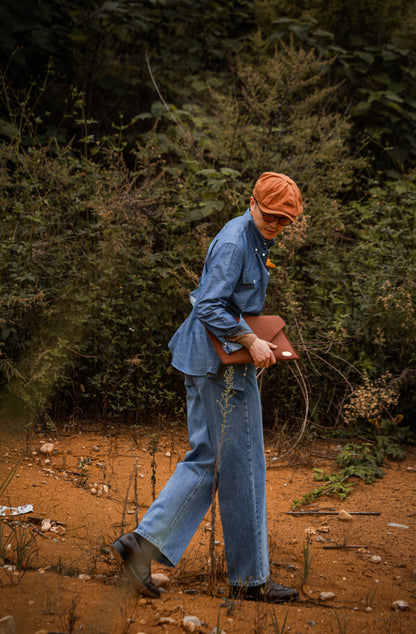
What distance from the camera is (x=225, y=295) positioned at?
2.49m

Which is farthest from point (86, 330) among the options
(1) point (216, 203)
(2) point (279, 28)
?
(2) point (279, 28)

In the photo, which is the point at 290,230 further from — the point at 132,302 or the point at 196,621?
the point at 196,621

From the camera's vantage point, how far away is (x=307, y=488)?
4.23 metres

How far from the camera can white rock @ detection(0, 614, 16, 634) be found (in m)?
2.08

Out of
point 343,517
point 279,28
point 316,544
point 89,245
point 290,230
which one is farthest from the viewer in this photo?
point 279,28

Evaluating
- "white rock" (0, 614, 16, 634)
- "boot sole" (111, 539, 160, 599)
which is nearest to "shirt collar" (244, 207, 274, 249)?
"boot sole" (111, 539, 160, 599)

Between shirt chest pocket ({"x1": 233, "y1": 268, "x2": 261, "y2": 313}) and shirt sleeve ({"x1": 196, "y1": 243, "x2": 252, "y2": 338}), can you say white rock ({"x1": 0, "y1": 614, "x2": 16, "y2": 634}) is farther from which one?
shirt chest pocket ({"x1": 233, "y1": 268, "x2": 261, "y2": 313})

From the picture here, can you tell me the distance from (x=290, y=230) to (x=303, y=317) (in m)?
0.76

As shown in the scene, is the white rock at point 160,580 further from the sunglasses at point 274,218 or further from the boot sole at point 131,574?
the sunglasses at point 274,218

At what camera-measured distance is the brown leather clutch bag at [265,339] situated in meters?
2.51

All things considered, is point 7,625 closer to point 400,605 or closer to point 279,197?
point 400,605

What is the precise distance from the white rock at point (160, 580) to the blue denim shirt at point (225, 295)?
1.02m

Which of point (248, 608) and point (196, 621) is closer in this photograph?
point (196, 621)

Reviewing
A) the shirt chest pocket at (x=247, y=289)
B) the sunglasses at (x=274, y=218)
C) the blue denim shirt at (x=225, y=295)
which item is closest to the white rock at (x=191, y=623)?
the blue denim shirt at (x=225, y=295)
